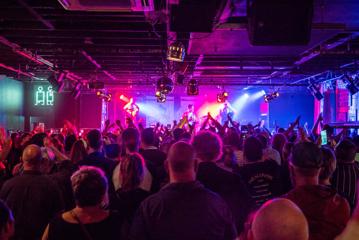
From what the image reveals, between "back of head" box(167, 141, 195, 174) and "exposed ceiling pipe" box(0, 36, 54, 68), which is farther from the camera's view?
"exposed ceiling pipe" box(0, 36, 54, 68)

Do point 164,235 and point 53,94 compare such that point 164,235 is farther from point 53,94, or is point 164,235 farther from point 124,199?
point 53,94

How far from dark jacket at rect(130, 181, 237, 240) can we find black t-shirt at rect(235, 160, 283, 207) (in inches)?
54.2

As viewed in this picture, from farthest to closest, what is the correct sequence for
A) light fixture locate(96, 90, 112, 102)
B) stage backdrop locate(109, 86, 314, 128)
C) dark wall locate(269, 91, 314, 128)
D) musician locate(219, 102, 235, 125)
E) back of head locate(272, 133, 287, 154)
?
1. stage backdrop locate(109, 86, 314, 128)
2. dark wall locate(269, 91, 314, 128)
3. musician locate(219, 102, 235, 125)
4. light fixture locate(96, 90, 112, 102)
5. back of head locate(272, 133, 287, 154)

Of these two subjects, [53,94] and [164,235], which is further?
[53,94]

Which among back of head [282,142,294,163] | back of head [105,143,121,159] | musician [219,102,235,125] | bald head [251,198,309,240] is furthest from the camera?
musician [219,102,235,125]

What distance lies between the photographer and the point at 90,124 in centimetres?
2228

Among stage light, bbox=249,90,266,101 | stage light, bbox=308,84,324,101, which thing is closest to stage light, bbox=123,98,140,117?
stage light, bbox=249,90,266,101

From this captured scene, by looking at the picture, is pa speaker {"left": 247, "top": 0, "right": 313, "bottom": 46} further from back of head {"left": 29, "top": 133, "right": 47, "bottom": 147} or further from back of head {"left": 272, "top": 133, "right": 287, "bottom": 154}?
back of head {"left": 29, "top": 133, "right": 47, "bottom": 147}

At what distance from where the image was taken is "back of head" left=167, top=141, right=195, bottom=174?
252 centimetres

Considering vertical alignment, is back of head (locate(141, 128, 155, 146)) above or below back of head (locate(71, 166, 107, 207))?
above

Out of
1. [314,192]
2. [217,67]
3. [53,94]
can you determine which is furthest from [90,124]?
[314,192]

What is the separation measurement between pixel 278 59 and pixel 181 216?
37.5ft

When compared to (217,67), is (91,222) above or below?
below

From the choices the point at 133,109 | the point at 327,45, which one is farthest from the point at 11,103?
the point at 327,45
